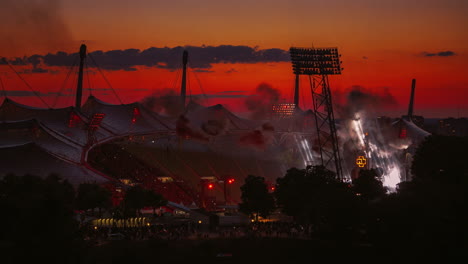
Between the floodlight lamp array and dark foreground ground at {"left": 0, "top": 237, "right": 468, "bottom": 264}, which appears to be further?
the floodlight lamp array

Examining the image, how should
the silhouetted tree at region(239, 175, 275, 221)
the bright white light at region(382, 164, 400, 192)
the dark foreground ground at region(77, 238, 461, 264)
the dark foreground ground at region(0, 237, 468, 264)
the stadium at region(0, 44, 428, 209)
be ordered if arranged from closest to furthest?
1. the dark foreground ground at region(0, 237, 468, 264)
2. the dark foreground ground at region(77, 238, 461, 264)
3. the silhouetted tree at region(239, 175, 275, 221)
4. the stadium at region(0, 44, 428, 209)
5. the bright white light at region(382, 164, 400, 192)

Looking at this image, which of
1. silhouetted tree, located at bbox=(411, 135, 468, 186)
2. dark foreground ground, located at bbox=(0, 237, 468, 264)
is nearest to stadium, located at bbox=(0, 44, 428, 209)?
silhouetted tree, located at bbox=(411, 135, 468, 186)

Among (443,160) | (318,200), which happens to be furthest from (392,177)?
(443,160)

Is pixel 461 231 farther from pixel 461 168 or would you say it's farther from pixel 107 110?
pixel 107 110

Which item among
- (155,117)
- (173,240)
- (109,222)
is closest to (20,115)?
(155,117)

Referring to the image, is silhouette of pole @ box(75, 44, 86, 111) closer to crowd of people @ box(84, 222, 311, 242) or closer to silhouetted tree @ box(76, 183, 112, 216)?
silhouetted tree @ box(76, 183, 112, 216)

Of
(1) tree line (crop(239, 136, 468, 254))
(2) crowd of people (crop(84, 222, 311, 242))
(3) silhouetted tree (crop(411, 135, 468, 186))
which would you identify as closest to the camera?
(1) tree line (crop(239, 136, 468, 254))

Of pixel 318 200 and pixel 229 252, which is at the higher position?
pixel 318 200

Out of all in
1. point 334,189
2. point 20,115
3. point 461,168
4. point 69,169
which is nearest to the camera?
point 461,168

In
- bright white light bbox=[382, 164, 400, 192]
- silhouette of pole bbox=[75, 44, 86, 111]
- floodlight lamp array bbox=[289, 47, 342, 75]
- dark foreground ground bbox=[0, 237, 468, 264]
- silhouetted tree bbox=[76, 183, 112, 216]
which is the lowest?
dark foreground ground bbox=[0, 237, 468, 264]

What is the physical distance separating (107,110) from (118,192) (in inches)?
1048

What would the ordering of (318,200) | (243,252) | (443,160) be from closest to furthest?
(243,252)
(443,160)
(318,200)

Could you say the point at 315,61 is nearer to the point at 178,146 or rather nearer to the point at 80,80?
the point at 178,146

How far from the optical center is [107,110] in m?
122
